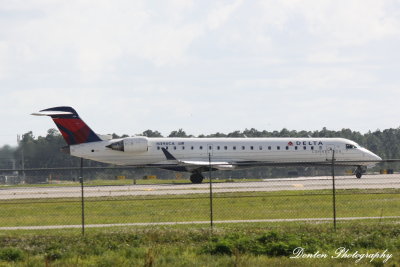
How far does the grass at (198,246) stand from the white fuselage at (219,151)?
31772mm

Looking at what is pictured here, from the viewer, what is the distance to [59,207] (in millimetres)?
29562

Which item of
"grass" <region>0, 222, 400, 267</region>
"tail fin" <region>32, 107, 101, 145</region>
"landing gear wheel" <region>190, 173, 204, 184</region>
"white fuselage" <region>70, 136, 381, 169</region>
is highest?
"tail fin" <region>32, 107, 101, 145</region>

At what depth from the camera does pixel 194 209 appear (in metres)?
27.1

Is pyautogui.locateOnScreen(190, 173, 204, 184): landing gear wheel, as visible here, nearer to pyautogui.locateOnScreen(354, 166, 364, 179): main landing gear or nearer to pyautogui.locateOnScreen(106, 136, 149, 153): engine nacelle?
pyautogui.locateOnScreen(106, 136, 149, 153): engine nacelle

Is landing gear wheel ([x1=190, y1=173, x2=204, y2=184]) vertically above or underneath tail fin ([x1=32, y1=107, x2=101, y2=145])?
underneath

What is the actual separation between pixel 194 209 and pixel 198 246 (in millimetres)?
10191

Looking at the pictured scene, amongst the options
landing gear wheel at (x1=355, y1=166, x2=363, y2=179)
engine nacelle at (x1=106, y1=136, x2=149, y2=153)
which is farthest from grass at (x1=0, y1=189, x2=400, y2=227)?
engine nacelle at (x1=106, y1=136, x2=149, y2=153)

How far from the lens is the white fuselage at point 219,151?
51188 mm

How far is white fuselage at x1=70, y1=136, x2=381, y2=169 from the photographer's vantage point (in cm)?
5119

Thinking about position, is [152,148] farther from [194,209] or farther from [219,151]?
[194,209]

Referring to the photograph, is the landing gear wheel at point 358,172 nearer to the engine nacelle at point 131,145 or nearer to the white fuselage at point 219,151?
the white fuselage at point 219,151

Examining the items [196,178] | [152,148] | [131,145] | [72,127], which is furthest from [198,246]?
[72,127]

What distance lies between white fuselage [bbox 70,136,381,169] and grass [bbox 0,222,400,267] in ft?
104

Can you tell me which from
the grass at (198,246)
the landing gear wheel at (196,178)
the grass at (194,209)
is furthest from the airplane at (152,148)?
the grass at (198,246)
